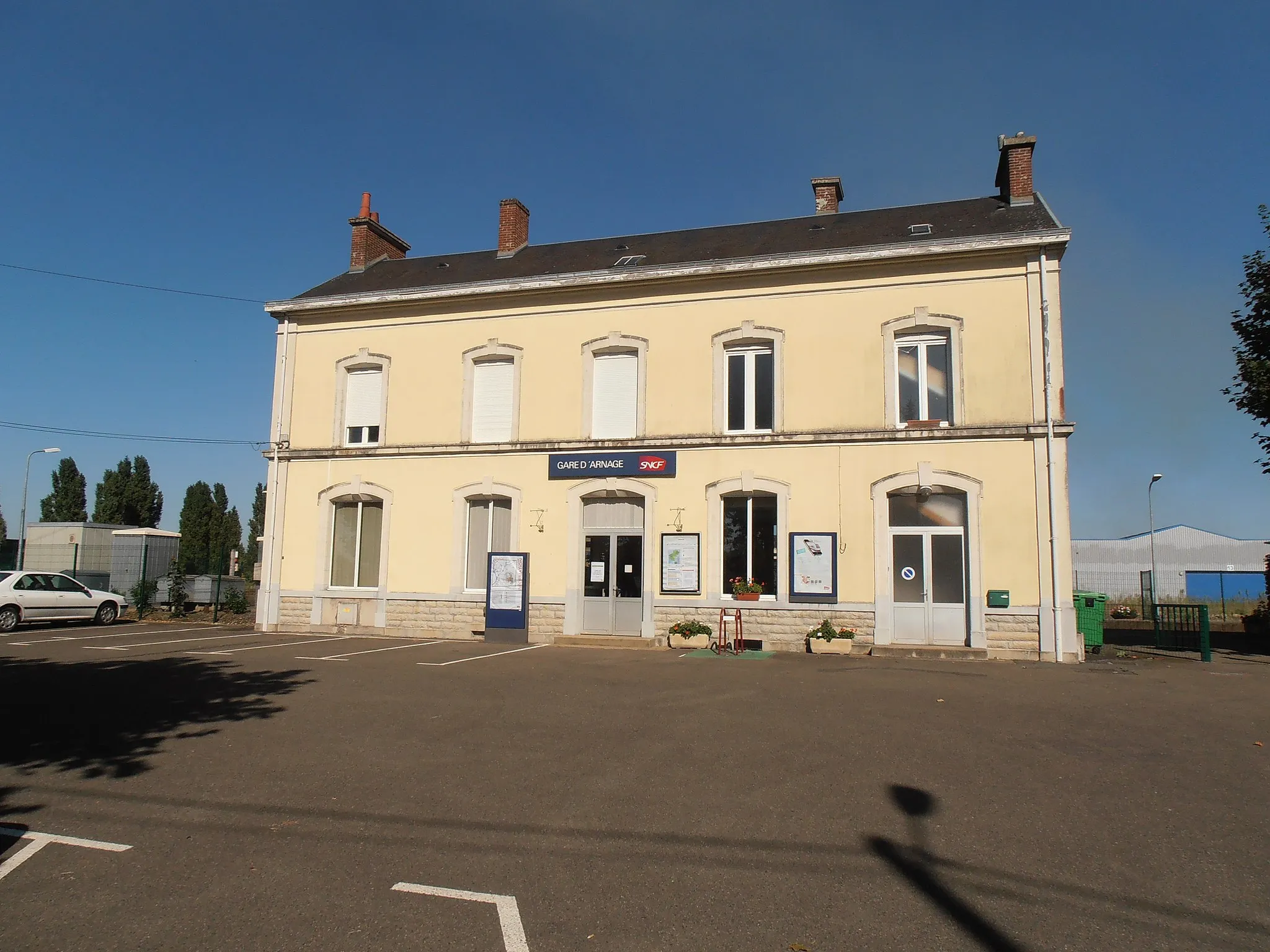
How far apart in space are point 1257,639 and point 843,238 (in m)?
12.5

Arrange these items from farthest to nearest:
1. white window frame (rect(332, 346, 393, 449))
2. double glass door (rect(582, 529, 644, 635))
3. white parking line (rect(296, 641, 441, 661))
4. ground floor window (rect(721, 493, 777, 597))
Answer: white window frame (rect(332, 346, 393, 449)), double glass door (rect(582, 529, 644, 635)), ground floor window (rect(721, 493, 777, 597)), white parking line (rect(296, 641, 441, 661))

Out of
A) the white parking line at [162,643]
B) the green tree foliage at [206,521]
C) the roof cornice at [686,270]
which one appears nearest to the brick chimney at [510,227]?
the roof cornice at [686,270]

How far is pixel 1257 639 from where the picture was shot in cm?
1827

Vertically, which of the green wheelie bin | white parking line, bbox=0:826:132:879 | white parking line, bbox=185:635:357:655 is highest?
the green wheelie bin

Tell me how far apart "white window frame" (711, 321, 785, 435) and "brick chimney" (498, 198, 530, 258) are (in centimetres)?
705

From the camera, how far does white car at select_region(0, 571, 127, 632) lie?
18531 mm

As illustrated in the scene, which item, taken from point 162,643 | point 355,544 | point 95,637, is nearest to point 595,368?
point 355,544

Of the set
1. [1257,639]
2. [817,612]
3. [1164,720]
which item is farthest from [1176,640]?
[1164,720]

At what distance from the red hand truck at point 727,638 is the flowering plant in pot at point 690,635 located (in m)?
0.19

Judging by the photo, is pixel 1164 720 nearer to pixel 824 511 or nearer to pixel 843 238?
pixel 824 511

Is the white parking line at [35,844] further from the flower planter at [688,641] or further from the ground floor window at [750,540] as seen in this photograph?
the ground floor window at [750,540]

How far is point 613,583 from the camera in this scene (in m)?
16.2

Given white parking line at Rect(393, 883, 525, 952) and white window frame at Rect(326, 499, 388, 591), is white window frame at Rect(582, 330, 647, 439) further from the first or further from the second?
white parking line at Rect(393, 883, 525, 952)

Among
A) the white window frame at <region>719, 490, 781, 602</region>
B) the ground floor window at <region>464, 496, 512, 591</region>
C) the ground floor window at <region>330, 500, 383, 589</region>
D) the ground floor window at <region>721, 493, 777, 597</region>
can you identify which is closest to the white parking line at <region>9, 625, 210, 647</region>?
the ground floor window at <region>330, 500, 383, 589</region>
